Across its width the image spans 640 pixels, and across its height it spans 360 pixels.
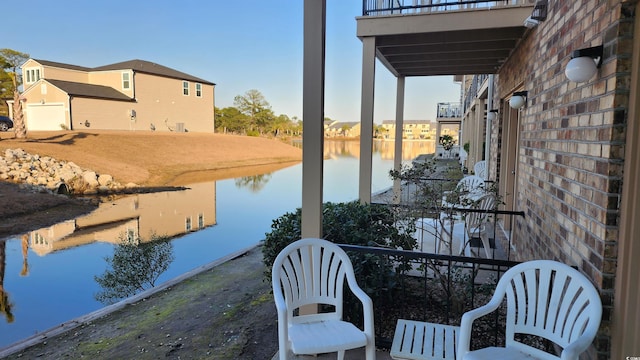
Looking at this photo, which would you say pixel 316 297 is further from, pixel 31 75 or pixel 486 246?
pixel 31 75

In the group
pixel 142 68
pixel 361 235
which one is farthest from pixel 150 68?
pixel 361 235

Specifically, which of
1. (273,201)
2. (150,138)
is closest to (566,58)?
(273,201)

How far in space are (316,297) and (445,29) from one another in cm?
336

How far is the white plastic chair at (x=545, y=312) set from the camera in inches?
61.4

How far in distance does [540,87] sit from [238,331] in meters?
3.17

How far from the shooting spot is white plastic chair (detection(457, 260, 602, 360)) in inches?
61.4

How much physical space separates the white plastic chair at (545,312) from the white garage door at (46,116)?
25963 mm

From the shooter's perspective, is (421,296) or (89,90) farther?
(89,90)

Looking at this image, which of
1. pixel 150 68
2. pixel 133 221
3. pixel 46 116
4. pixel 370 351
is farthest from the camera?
pixel 150 68

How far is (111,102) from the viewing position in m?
23.6

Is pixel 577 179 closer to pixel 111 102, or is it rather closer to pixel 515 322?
pixel 515 322

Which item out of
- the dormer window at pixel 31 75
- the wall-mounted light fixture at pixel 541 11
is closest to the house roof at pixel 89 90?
the dormer window at pixel 31 75

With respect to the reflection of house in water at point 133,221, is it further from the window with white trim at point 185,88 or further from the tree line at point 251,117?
the tree line at point 251,117

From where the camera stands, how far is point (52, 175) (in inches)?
529
